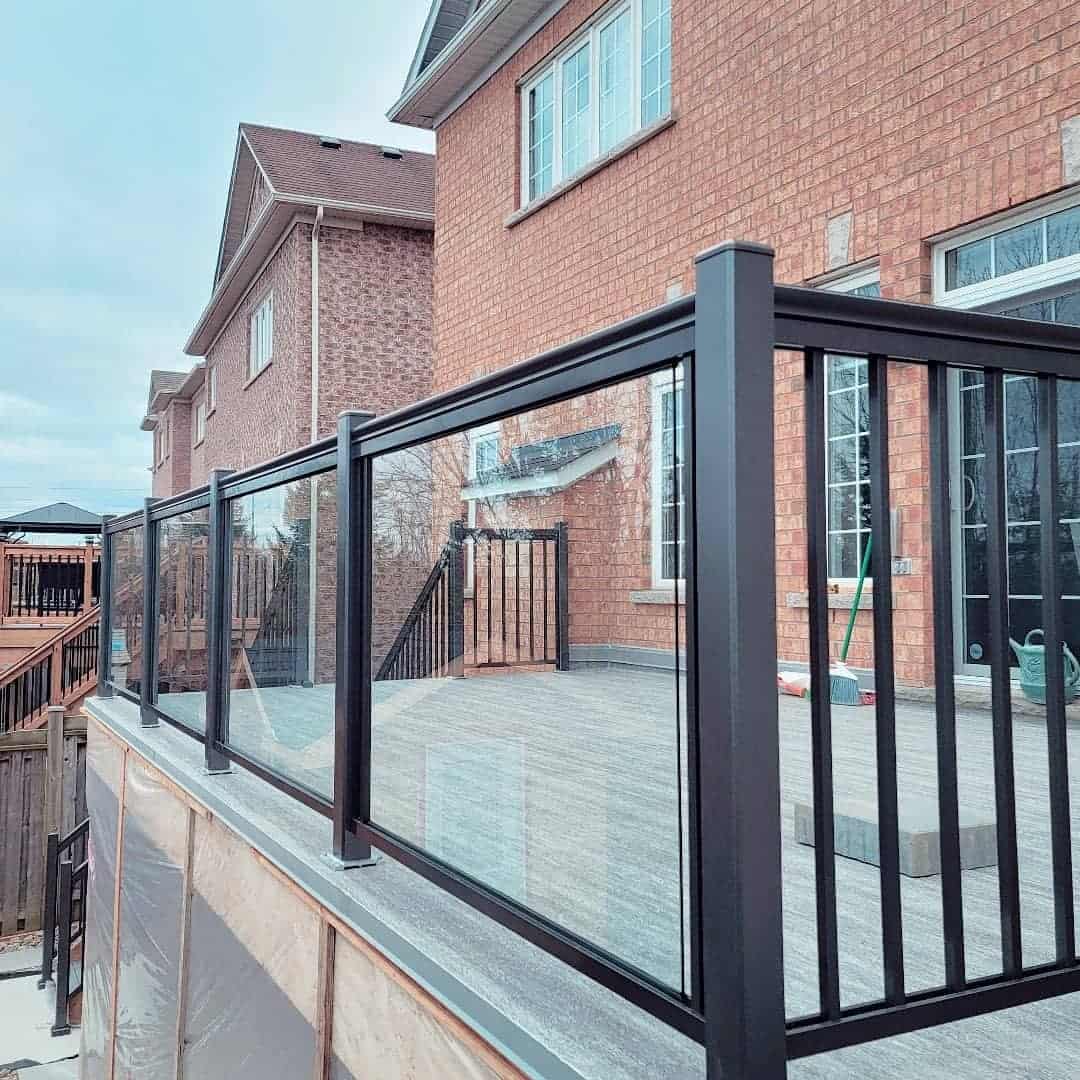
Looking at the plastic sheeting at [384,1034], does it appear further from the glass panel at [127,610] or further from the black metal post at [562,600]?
the glass panel at [127,610]

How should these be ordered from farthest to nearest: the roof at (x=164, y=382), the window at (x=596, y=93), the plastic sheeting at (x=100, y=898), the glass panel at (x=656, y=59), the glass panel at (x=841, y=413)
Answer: the roof at (x=164, y=382) → the window at (x=596, y=93) → the glass panel at (x=656, y=59) → the plastic sheeting at (x=100, y=898) → the glass panel at (x=841, y=413)

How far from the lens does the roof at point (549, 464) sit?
1.61m

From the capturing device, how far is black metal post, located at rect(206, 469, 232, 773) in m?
3.89

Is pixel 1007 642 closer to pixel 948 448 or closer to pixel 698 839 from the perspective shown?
pixel 948 448

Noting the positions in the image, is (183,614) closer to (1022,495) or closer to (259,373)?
(1022,495)

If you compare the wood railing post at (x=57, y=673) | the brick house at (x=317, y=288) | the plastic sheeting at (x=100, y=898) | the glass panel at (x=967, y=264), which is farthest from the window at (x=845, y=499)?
the wood railing post at (x=57, y=673)

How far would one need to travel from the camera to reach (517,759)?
6.61 ft

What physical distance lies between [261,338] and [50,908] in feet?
26.0

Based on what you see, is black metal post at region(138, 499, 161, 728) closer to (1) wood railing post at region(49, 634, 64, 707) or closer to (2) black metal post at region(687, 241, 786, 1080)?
(2) black metal post at region(687, 241, 786, 1080)

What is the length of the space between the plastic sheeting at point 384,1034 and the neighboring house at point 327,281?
992 cm

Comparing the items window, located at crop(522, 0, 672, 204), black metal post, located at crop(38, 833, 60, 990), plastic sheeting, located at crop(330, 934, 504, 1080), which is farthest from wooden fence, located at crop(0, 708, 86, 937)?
plastic sheeting, located at crop(330, 934, 504, 1080)

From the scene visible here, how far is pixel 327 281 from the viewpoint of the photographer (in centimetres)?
1240

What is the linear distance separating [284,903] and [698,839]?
6.16 feet

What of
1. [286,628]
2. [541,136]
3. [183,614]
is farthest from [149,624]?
[541,136]
